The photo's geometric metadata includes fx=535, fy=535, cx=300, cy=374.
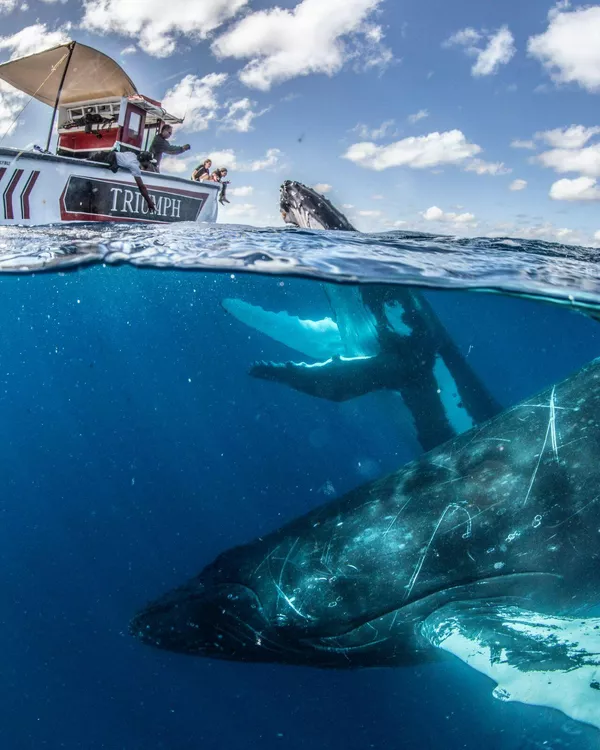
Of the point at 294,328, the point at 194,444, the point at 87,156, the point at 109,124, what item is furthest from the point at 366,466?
the point at 87,156

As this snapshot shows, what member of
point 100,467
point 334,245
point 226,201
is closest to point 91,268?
point 334,245

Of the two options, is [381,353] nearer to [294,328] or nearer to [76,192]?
[294,328]

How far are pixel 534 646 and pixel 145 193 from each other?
1546 centimetres

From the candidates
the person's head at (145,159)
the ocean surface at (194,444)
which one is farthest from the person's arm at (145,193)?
the ocean surface at (194,444)

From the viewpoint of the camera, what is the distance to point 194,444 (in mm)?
14445

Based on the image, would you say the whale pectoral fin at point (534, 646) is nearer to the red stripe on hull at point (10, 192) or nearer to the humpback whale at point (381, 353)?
the humpback whale at point (381, 353)

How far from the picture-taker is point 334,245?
7.39 metres

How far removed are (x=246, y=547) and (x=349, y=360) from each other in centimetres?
439

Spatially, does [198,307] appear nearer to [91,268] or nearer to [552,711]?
[91,268]

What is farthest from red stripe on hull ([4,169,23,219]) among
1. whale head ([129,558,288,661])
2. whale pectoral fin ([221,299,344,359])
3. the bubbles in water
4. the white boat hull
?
whale head ([129,558,288,661])

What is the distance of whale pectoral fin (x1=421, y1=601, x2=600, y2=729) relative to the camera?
13.3 feet

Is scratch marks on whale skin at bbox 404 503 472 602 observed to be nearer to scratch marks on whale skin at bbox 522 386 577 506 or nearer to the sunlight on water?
scratch marks on whale skin at bbox 522 386 577 506

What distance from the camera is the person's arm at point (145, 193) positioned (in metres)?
15.6

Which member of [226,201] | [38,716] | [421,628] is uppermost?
[226,201]
